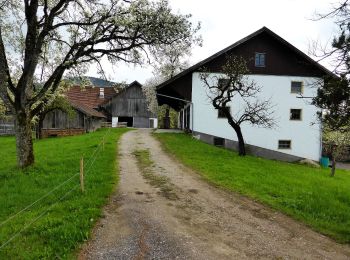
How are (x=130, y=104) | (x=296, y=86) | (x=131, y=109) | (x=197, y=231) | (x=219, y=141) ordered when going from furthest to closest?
1. (x=131, y=109)
2. (x=130, y=104)
3. (x=296, y=86)
4. (x=219, y=141)
5. (x=197, y=231)

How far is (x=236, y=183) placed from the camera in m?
15.1

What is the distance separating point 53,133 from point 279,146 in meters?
27.3

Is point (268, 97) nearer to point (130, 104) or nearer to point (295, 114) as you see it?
point (295, 114)

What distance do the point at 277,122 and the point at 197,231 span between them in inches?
1046

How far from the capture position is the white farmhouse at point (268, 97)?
33.3 metres

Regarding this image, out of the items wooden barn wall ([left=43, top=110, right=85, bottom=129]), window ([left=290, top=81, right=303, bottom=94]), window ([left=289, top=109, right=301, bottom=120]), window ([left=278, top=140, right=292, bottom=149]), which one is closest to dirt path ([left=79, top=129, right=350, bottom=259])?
window ([left=278, top=140, right=292, bottom=149])

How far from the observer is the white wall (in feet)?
109

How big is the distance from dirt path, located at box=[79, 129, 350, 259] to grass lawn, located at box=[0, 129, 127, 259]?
1.44 feet

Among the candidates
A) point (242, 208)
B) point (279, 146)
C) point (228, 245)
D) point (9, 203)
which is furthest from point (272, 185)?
point (279, 146)

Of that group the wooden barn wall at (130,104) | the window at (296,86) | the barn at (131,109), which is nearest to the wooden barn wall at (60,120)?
the barn at (131,109)

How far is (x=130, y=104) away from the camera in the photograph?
66.8 metres

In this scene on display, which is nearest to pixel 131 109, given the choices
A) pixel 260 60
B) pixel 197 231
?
pixel 260 60

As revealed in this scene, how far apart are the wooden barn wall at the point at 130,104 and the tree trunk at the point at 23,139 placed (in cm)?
4877

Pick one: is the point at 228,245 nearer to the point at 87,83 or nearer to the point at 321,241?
the point at 321,241
